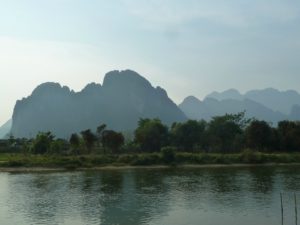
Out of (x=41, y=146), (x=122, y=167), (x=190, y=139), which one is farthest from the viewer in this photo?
(x=190, y=139)

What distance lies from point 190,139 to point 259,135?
13607mm

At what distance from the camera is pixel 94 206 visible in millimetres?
37031

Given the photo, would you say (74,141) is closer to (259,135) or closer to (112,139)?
(112,139)

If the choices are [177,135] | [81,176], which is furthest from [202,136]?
[81,176]

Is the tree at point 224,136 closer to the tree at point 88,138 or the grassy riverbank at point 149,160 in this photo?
the grassy riverbank at point 149,160

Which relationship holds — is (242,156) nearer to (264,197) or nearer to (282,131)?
(282,131)

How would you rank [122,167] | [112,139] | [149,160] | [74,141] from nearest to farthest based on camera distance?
[122,167], [149,160], [74,141], [112,139]

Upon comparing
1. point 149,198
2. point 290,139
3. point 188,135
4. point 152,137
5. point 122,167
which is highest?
point 188,135

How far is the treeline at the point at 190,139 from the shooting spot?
8506 cm

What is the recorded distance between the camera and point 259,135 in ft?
276

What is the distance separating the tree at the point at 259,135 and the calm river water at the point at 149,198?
22.4 m

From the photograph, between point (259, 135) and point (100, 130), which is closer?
point (259, 135)

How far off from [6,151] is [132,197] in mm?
63018

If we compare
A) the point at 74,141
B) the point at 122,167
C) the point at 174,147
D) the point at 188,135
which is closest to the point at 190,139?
the point at 188,135
